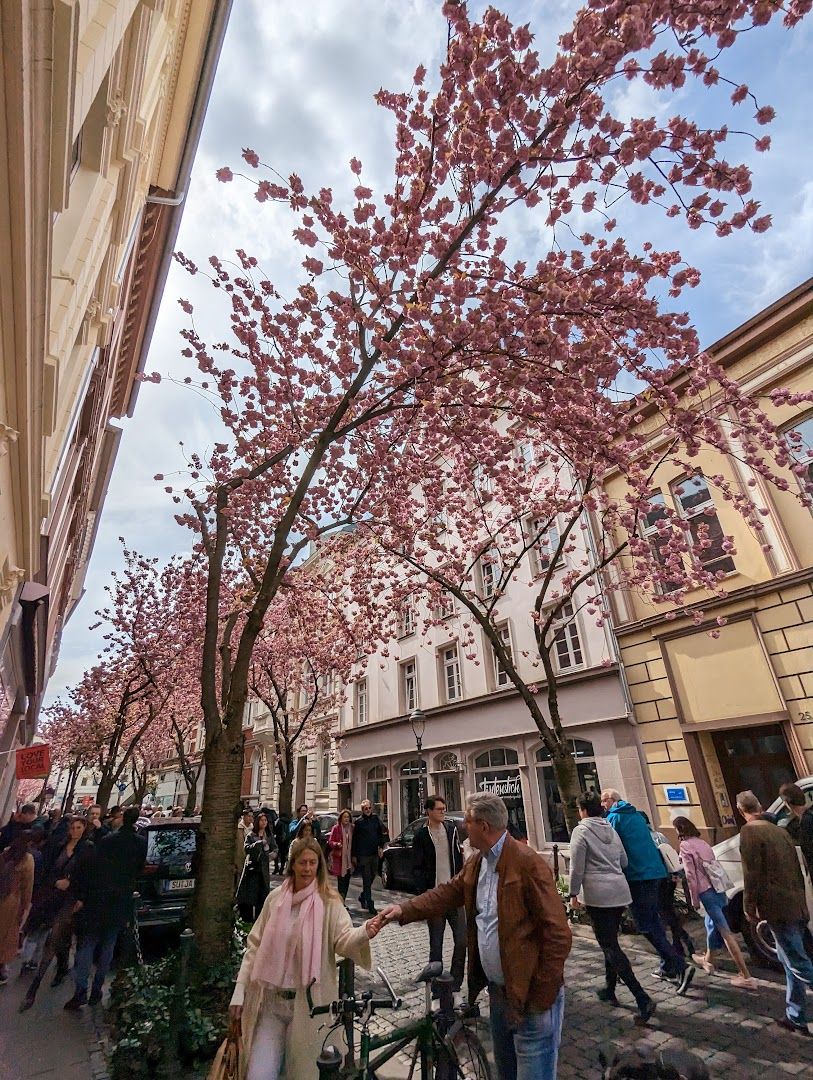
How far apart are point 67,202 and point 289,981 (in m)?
6.49

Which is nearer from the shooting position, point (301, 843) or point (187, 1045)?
point (301, 843)

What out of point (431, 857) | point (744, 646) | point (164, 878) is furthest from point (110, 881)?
point (744, 646)

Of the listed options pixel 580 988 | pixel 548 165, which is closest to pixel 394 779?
pixel 580 988

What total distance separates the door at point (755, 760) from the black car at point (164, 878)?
11921 millimetres

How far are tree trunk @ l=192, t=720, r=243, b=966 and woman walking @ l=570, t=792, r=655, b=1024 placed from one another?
365 cm

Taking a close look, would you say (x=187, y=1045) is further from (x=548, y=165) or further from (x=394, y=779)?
(x=394, y=779)

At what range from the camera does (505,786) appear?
58.0 feet

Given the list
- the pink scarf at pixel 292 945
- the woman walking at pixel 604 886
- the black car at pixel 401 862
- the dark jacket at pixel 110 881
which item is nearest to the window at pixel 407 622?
the black car at pixel 401 862

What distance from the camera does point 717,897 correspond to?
665 centimetres

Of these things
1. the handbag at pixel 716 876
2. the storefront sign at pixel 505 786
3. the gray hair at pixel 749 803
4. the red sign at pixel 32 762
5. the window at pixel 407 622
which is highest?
the window at pixel 407 622

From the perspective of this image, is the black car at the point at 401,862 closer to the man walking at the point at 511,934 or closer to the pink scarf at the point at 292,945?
the man walking at the point at 511,934

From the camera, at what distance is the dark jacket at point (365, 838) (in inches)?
446

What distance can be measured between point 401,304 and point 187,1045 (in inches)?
308

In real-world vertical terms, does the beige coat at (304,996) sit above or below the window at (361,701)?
below
